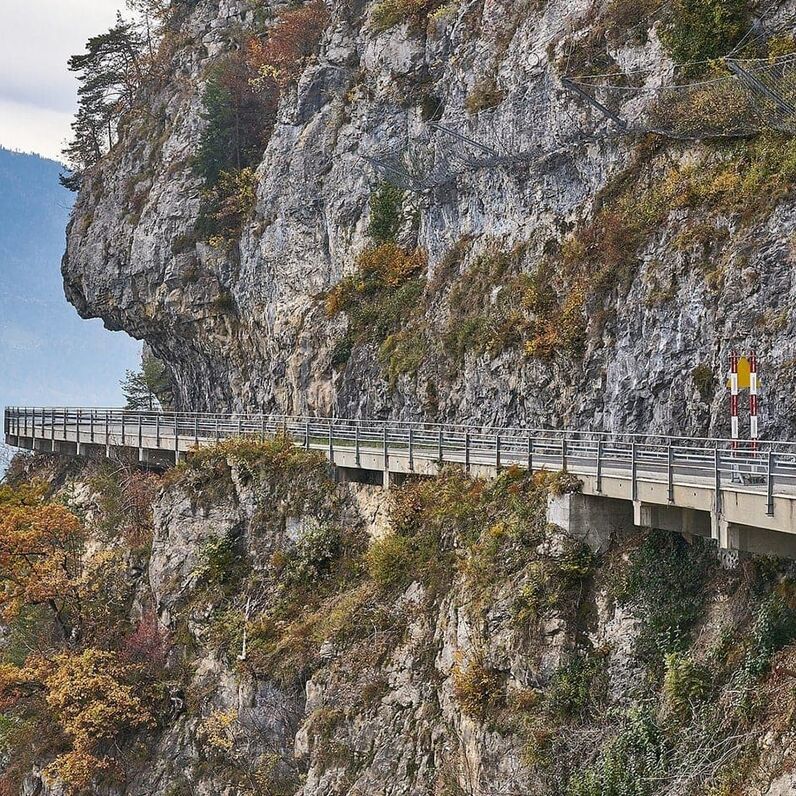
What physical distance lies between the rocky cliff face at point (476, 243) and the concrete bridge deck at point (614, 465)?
1888 mm

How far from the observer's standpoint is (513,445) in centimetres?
2652

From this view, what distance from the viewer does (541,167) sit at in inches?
1262

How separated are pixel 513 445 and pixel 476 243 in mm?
10597

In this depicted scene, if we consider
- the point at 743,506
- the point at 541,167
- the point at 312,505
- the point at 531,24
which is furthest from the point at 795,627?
the point at 531,24

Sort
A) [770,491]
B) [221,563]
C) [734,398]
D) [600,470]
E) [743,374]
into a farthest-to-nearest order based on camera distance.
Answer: [221,563], [743,374], [734,398], [600,470], [770,491]

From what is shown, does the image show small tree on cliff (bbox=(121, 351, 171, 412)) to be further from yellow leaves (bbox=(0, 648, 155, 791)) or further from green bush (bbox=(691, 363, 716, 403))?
green bush (bbox=(691, 363, 716, 403))

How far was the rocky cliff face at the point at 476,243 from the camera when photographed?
981 inches

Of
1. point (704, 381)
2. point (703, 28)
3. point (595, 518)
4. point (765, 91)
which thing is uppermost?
point (703, 28)

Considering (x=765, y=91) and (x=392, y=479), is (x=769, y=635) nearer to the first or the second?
(x=392, y=479)

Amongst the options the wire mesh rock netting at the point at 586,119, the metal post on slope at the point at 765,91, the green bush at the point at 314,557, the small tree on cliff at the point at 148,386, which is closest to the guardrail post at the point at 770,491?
the wire mesh rock netting at the point at 586,119

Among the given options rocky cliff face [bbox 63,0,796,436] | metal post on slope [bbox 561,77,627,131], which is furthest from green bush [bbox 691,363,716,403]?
metal post on slope [bbox 561,77,627,131]

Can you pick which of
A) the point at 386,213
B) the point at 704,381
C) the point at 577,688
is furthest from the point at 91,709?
the point at 386,213

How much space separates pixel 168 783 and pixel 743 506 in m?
18.0

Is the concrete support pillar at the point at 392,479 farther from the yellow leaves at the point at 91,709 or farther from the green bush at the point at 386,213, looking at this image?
the green bush at the point at 386,213
